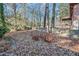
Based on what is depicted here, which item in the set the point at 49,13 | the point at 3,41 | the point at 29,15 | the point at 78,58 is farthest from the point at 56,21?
the point at 3,41

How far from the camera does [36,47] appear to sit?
2010 mm

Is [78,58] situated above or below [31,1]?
below

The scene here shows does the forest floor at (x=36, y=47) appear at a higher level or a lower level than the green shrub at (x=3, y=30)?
lower

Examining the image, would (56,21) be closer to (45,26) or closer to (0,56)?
(45,26)

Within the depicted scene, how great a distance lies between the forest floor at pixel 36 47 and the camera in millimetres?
2000

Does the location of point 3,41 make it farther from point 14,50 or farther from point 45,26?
point 45,26

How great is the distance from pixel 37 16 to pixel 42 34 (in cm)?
19

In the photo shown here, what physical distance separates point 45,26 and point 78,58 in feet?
1.53

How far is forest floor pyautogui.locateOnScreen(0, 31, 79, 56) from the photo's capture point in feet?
6.56

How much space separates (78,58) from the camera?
1.99m

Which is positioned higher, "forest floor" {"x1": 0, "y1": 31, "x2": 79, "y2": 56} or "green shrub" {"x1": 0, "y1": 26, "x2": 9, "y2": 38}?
"green shrub" {"x1": 0, "y1": 26, "x2": 9, "y2": 38}

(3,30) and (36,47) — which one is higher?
(3,30)

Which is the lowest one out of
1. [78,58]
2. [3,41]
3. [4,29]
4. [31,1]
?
[78,58]

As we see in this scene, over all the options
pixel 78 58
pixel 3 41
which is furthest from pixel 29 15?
pixel 78 58
